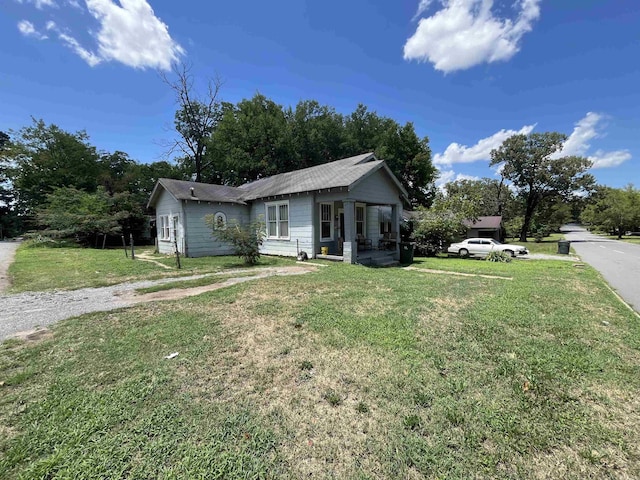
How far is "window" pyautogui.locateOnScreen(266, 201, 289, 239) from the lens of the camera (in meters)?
14.5

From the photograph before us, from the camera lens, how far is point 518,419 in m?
2.57

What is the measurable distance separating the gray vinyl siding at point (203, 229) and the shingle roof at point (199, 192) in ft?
1.07

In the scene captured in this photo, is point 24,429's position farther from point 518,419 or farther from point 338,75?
point 338,75

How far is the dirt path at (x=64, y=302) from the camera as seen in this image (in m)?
4.93

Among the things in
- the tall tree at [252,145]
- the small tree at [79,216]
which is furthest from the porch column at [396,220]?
the small tree at [79,216]

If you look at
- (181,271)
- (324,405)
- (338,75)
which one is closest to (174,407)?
(324,405)

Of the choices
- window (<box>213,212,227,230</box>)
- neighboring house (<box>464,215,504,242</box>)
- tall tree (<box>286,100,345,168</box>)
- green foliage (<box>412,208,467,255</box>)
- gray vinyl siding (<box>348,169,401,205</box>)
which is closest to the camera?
gray vinyl siding (<box>348,169,401,205</box>)

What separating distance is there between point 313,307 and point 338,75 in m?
21.2

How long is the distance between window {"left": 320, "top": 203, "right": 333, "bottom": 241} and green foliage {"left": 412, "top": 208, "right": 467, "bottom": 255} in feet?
23.0

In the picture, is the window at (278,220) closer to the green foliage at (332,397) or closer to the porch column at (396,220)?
the porch column at (396,220)

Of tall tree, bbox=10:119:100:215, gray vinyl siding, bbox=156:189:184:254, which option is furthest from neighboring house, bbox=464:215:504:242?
tall tree, bbox=10:119:100:215

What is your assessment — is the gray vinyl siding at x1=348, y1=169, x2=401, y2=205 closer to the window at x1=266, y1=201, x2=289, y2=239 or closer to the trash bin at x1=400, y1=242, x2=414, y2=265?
the trash bin at x1=400, y1=242, x2=414, y2=265

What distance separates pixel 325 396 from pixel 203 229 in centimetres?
1386

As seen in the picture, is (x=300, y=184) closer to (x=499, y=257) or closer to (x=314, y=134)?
(x=499, y=257)
